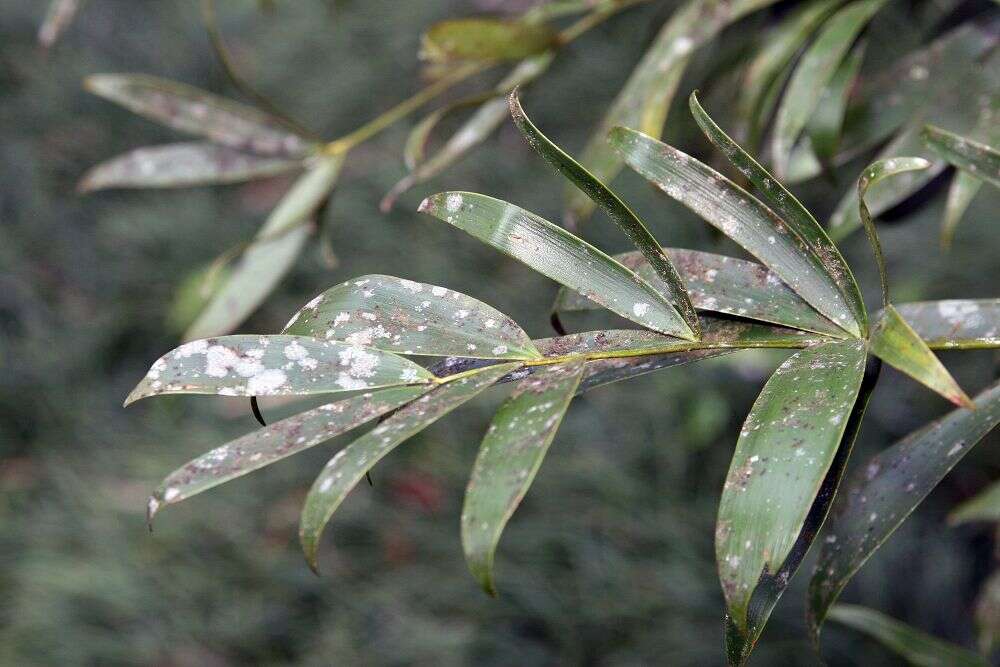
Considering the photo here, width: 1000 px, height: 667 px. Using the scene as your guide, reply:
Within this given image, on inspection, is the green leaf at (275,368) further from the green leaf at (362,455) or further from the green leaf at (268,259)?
the green leaf at (268,259)

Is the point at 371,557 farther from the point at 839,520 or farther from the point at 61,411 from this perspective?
the point at 839,520

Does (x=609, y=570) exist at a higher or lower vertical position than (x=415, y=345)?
lower

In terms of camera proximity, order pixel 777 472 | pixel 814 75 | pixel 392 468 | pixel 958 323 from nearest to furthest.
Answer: pixel 777 472 < pixel 958 323 < pixel 814 75 < pixel 392 468

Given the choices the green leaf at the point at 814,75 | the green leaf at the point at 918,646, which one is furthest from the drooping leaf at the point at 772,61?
the green leaf at the point at 918,646

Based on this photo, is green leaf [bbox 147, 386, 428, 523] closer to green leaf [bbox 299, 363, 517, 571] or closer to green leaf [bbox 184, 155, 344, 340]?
green leaf [bbox 299, 363, 517, 571]

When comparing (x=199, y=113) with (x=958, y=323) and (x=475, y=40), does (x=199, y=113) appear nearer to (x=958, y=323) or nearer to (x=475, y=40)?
(x=475, y=40)

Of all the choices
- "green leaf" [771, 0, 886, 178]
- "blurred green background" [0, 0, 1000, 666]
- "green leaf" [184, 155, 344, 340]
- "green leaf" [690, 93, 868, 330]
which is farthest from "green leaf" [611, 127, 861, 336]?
"blurred green background" [0, 0, 1000, 666]

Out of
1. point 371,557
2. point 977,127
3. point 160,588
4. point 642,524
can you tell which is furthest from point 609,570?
point 977,127

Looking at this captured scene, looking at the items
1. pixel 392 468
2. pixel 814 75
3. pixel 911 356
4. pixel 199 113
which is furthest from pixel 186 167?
pixel 392 468
